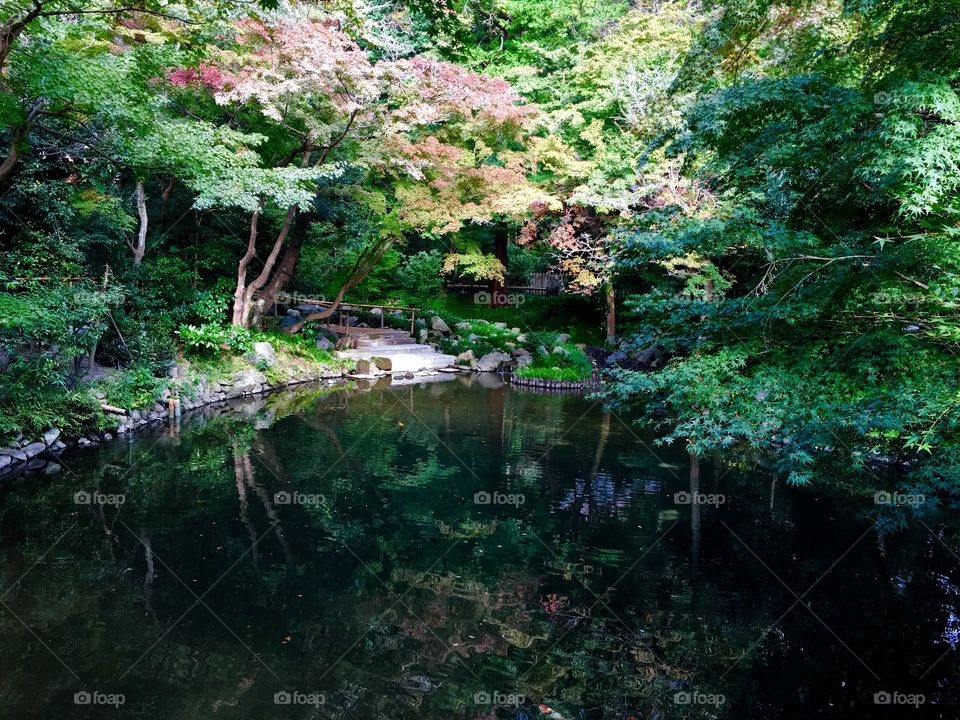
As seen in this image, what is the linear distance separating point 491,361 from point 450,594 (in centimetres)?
1315

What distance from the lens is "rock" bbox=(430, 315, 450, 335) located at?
20.9 meters

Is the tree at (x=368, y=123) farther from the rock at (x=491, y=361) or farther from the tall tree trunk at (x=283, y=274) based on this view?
the rock at (x=491, y=361)

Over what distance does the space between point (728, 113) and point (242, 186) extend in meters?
9.11

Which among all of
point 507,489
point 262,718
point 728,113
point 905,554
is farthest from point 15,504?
point 905,554

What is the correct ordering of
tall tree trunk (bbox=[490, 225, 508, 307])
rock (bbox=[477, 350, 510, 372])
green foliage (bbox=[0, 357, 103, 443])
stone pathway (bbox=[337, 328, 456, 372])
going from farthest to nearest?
tall tree trunk (bbox=[490, 225, 508, 307]) < rock (bbox=[477, 350, 510, 372]) < stone pathway (bbox=[337, 328, 456, 372]) < green foliage (bbox=[0, 357, 103, 443])

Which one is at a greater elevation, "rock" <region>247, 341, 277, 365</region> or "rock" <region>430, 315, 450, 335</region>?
"rock" <region>430, 315, 450, 335</region>

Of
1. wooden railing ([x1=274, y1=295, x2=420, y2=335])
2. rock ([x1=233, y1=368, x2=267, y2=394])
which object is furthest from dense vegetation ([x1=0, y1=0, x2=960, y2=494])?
rock ([x1=233, y1=368, x2=267, y2=394])

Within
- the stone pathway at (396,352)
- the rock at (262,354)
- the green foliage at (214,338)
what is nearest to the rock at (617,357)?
the stone pathway at (396,352)

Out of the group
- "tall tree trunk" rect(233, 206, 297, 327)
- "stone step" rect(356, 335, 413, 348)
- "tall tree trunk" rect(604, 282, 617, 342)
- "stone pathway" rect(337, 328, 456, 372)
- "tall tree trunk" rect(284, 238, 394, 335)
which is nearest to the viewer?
"tall tree trunk" rect(233, 206, 297, 327)

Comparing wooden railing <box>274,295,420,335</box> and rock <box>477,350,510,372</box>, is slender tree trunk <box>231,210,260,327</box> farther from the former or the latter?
rock <box>477,350,510,372</box>

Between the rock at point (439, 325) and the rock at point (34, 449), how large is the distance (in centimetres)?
1296

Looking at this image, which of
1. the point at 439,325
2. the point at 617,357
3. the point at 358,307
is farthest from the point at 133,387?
the point at 617,357

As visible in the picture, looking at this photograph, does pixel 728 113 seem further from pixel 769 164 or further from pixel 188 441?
pixel 188 441

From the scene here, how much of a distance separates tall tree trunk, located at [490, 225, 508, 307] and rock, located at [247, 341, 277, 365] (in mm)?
9217
